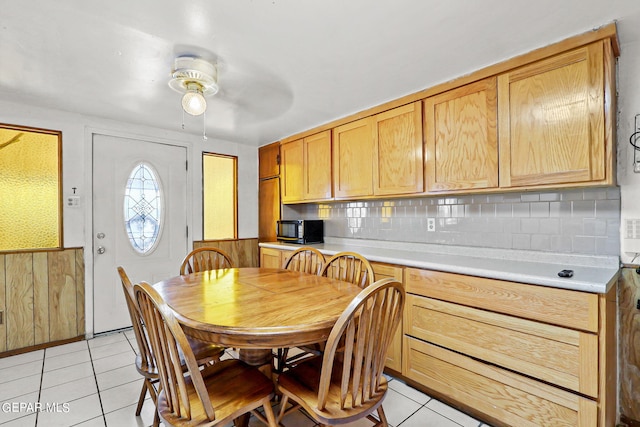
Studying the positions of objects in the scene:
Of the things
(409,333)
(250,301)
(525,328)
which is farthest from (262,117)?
(525,328)

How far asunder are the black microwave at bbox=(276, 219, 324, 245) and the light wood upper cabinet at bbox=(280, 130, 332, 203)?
0.92ft

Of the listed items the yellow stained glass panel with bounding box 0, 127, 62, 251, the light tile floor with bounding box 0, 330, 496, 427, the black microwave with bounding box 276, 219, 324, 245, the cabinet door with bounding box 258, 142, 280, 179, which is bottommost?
the light tile floor with bounding box 0, 330, 496, 427

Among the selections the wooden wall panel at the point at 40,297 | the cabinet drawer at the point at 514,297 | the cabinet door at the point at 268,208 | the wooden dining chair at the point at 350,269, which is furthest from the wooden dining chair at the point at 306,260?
the wooden wall panel at the point at 40,297

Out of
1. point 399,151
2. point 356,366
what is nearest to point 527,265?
point 399,151

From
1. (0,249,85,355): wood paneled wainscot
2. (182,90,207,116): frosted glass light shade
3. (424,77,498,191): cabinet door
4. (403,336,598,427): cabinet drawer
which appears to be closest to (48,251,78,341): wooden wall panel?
(0,249,85,355): wood paneled wainscot

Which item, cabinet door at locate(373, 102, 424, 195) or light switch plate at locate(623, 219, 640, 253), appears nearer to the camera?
light switch plate at locate(623, 219, 640, 253)

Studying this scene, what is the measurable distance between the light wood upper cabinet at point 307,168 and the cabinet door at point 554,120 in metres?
1.73

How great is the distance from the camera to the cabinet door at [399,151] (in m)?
2.46

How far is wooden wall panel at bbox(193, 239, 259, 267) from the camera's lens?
3877mm

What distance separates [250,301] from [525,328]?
1.45 m

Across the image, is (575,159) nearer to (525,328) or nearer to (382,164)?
(525,328)

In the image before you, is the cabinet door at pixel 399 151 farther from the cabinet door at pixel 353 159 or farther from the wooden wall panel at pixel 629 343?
the wooden wall panel at pixel 629 343

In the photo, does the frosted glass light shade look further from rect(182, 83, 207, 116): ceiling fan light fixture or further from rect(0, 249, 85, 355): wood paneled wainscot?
rect(0, 249, 85, 355): wood paneled wainscot

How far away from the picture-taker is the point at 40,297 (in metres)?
2.79
